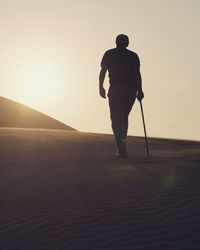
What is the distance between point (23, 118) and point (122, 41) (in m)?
40.0

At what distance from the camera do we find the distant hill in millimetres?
48688

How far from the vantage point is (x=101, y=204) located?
6.92m

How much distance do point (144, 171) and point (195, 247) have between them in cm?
413

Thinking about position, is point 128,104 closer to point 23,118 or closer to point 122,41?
point 122,41

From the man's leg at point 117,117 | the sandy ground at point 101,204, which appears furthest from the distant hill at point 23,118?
the sandy ground at point 101,204

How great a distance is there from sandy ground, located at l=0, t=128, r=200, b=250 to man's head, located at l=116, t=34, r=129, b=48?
2.03 m

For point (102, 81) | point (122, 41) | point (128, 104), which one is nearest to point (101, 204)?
point (128, 104)

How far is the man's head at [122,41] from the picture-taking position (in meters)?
11.1

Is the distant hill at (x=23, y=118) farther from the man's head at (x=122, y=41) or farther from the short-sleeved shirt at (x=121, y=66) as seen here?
the man's head at (x=122, y=41)

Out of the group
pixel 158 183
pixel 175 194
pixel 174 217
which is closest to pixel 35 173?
pixel 158 183

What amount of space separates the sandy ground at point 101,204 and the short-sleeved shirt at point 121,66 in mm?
1408

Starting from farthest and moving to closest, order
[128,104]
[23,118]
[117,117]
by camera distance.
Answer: [23,118] < [128,104] < [117,117]

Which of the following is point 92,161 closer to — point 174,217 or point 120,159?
point 120,159

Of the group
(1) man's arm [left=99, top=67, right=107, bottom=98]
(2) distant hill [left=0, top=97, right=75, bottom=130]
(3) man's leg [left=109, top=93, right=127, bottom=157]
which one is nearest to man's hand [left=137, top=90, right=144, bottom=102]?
(3) man's leg [left=109, top=93, right=127, bottom=157]
